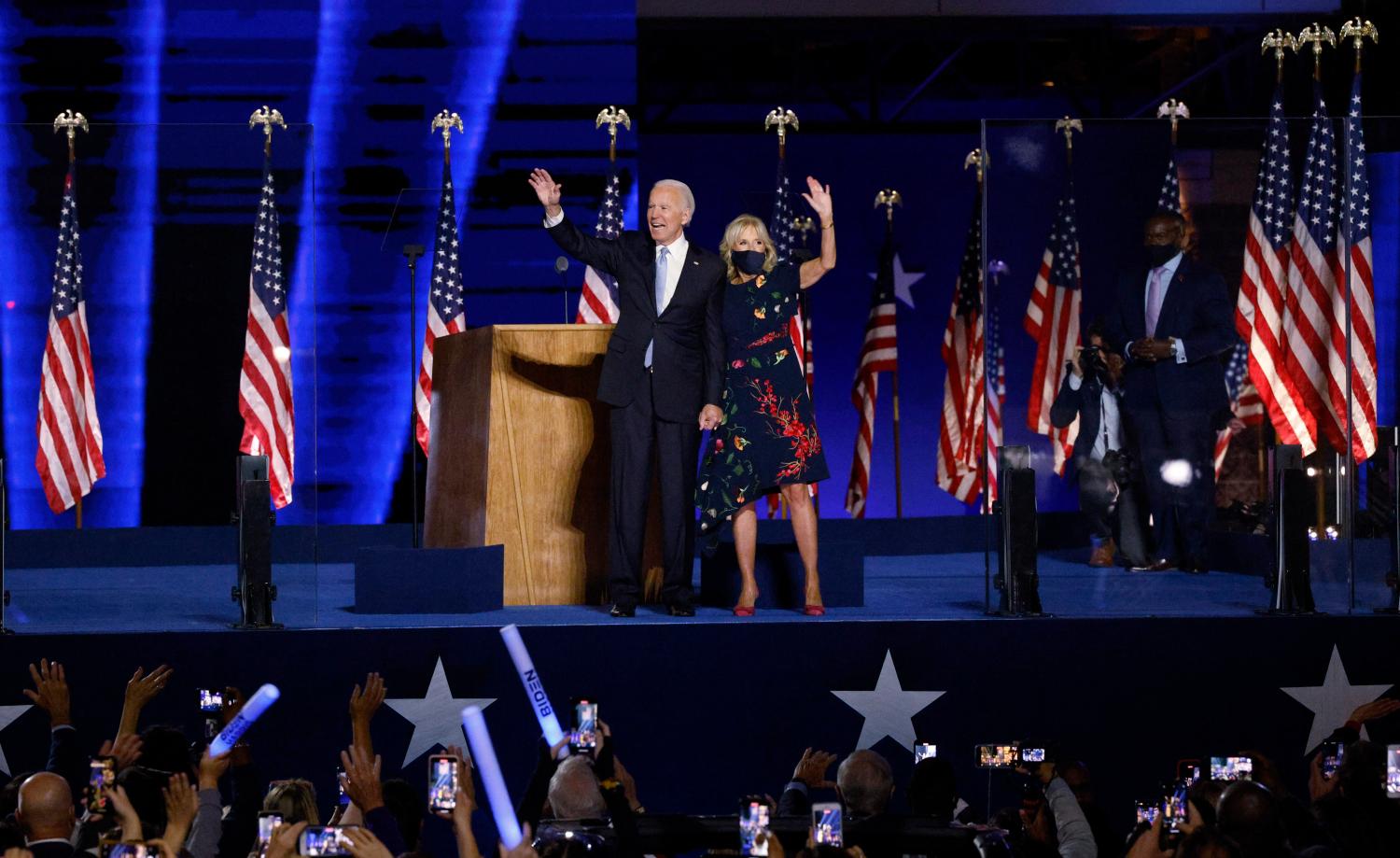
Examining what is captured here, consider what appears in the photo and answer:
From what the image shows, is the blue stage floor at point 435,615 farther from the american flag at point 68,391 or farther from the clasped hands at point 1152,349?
the clasped hands at point 1152,349

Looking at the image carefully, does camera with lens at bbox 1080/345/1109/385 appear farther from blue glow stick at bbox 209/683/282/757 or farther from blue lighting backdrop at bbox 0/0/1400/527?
blue glow stick at bbox 209/683/282/757

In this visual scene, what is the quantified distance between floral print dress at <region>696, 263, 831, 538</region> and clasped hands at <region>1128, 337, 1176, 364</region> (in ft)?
3.48

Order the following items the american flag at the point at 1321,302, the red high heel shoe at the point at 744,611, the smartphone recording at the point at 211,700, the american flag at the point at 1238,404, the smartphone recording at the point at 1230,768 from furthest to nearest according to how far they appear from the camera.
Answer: the american flag at the point at 1321,302 < the american flag at the point at 1238,404 < the red high heel shoe at the point at 744,611 < the smartphone recording at the point at 211,700 < the smartphone recording at the point at 1230,768

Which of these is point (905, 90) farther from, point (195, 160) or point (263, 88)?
point (195, 160)

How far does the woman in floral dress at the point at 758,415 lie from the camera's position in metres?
5.77

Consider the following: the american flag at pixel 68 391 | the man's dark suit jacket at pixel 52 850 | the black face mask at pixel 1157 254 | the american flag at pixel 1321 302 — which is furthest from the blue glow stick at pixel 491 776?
the american flag at pixel 1321 302

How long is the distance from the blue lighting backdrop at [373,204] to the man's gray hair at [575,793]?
1.93 m

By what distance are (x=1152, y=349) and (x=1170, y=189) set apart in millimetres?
512

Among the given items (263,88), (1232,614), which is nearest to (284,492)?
(1232,614)

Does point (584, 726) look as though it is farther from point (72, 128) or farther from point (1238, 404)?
point (1238, 404)

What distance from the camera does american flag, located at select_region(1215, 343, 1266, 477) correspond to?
5883 mm

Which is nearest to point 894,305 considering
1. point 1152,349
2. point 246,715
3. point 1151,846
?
point 1152,349

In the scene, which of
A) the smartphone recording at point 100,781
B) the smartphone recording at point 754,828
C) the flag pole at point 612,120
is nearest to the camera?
the smartphone recording at point 754,828

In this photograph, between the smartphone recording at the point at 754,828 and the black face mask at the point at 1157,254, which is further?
the black face mask at the point at 1157,254
